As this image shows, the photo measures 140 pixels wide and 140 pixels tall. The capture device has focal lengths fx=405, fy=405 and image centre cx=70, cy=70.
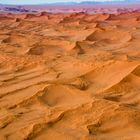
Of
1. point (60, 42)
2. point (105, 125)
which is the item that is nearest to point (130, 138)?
point (105, 125)

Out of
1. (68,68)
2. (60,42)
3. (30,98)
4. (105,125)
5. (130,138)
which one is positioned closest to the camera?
(130,138)

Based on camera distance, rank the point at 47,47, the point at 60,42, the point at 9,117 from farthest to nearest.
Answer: the point at 60,42 → the point at 47,47 → the point at 9,117

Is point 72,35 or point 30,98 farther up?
point 30,98

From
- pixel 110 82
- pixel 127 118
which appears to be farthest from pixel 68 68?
pixel 127 118

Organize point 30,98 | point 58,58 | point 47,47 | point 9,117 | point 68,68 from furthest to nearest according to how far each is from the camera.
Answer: point 47,47, point 58,58, point 68,68, point 30,98, point 9,117

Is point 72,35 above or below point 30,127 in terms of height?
below

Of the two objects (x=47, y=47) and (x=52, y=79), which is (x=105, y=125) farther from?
(x=47, y=47)

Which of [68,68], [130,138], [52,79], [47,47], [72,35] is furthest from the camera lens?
[72,35]

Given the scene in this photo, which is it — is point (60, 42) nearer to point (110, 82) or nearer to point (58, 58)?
point (58, 58)

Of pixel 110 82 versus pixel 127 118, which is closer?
pixel 127 118
